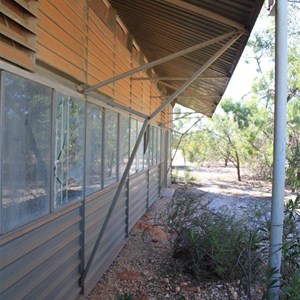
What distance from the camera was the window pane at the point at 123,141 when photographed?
530 cm

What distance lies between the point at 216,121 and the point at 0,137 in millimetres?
17555

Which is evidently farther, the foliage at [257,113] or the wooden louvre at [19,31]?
the foliage at [257,113]

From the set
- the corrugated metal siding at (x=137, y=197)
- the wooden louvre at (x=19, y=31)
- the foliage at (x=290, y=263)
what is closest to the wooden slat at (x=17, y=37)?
the wooden louvre at (x=19, y=31)

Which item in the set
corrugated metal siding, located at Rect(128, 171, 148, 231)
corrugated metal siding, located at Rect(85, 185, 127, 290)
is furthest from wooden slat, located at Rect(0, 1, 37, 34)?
corrugated metal siding, located at Rect(128, 171, 148, 231)

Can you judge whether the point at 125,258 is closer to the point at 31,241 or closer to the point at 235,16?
the point at 31,241

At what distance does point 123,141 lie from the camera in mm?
5457

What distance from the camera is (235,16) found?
2.88 meters

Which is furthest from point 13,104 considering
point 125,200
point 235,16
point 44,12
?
point 125,200

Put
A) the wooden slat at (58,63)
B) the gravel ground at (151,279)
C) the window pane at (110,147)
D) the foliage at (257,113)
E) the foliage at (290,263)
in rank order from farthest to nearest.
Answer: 1. the foliage at (257,113)
2. the window pane at (110,147)
3. the gravel ground at (151,279)
4. the wooden slat at (58,63)
5. the foliage at (290,263)

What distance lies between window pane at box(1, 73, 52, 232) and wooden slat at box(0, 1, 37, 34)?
355 mm

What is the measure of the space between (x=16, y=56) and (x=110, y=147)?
254 centimetres

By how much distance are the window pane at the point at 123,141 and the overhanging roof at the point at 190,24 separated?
4.52ft

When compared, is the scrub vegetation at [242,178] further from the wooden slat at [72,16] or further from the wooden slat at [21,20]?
the wooden slat at [72,16]

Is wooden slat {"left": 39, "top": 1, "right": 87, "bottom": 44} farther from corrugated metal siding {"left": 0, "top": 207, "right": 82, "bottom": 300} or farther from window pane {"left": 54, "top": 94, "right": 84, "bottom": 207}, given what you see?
corrugated metal siding {"left": 0, "top": 207, "right": 82, "bottom": 300}
